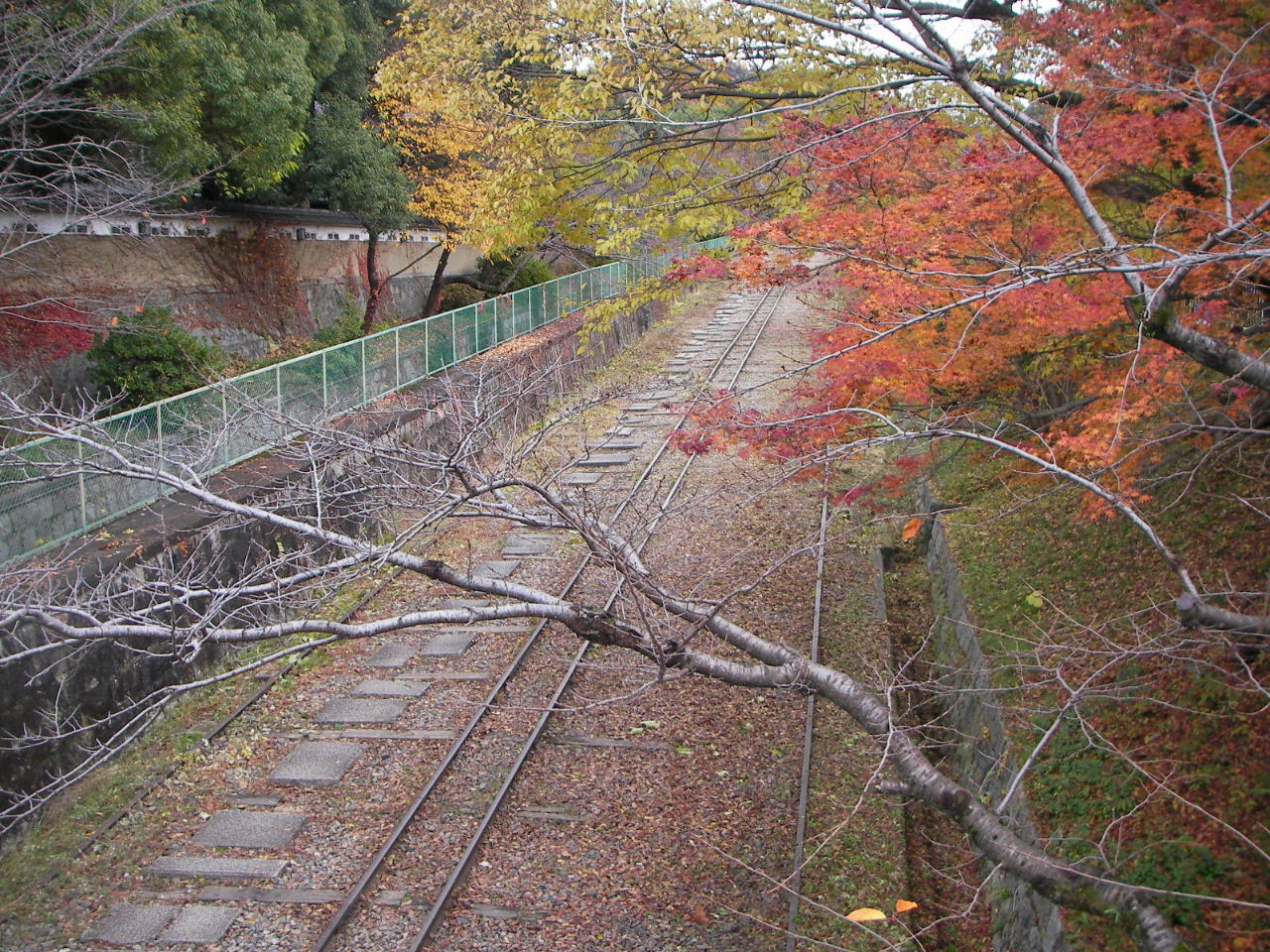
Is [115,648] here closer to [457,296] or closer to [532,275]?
[457,296]

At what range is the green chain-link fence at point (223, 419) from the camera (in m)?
9.35

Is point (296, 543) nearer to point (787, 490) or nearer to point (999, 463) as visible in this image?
point (787, 490)

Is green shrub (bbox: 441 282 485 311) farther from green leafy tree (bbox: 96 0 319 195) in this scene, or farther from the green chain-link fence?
green leafy tree (bbox: 96 0 319 195)

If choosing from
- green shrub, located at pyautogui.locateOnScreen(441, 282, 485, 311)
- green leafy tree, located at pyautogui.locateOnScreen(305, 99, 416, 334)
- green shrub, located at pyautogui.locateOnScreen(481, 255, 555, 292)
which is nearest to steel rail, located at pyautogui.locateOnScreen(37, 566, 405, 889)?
green leafy tree, located at pyautogui.locateOnScreen(305, 99, 416, 334)

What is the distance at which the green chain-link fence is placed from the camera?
935 centimetres

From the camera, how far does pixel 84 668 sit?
9156 mm

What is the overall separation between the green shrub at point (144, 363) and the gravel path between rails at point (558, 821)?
586cm

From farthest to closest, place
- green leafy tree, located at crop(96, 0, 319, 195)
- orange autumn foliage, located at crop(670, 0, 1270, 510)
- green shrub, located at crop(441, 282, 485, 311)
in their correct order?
green shrub, located at crop(441, 282, 485, 311), green leafy tree, located at crop(96, 0, 319, 195), orange autumn foliage, located at crop(670, 0, 1270, 510)

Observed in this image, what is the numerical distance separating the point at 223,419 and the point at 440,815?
5.93 meters

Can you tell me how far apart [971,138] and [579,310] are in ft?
61.5

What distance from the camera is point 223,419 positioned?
1173 centimetres

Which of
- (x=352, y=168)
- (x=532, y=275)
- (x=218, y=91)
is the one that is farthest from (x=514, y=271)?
(x=218, y=91)

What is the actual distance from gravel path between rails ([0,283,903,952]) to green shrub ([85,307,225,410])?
19.2ft

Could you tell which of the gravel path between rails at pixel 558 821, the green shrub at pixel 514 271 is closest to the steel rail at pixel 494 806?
the gravel path between rails at pixel 558 821
